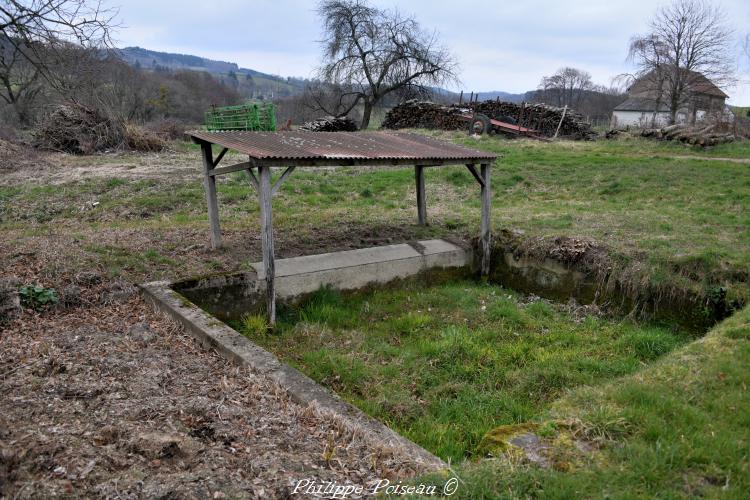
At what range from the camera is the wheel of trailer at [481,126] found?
22.6m

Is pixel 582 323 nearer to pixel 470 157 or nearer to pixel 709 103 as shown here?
pixel 470 157

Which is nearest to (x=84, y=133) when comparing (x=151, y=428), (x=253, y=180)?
(x=253, y=180)

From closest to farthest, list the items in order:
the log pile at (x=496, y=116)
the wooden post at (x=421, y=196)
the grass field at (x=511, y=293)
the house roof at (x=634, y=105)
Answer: the grass field at (x=511, y=293) → the wooden post at (x=421, y=196) → the log pile at (x=496, y=116) → the house roof at (x=634, y=105)

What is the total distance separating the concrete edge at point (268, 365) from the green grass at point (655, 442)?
0.51m

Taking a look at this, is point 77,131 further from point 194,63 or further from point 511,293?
point 194,63

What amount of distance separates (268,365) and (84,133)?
16807 mm

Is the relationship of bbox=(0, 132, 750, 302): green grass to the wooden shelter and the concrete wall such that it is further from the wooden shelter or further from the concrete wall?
the wooden shelter

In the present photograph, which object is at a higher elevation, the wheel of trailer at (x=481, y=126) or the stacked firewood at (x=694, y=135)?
the wheel of trailer at (x=481, y=126)

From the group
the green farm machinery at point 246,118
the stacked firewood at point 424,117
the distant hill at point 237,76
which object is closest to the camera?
the green farm machinery at point 246,118

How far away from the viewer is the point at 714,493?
2750 millimetres

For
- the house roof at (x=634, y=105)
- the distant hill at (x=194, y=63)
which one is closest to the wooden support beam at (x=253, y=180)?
the house roof at (x=634, y=105)

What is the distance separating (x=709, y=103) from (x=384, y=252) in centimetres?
3526

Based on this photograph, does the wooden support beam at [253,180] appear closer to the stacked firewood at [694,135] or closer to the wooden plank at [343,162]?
the wooden plank at [343,162]

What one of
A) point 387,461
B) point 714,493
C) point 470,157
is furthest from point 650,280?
point 387,461
